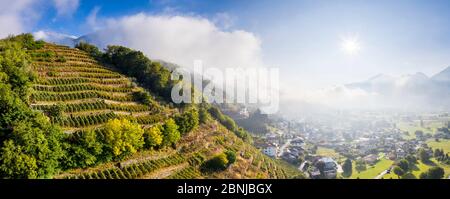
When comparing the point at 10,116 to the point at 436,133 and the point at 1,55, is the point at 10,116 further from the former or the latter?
the point at 436,133

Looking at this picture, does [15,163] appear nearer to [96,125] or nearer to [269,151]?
[96,125]

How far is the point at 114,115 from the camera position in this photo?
3409 cm

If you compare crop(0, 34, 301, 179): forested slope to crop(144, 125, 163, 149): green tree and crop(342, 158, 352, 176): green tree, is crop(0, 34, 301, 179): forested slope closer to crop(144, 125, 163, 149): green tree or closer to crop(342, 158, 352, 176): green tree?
crop(144, 125, 163, 149): green tree

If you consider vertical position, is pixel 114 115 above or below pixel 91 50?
below

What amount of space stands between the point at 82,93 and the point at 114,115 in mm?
4583

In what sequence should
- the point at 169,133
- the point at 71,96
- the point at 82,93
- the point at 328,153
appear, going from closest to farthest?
the point at 71,96 → the point at 169,133 → the point at 82,93 → the point at 328,153

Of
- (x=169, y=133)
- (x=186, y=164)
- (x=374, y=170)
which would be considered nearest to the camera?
(x=169, y=133)

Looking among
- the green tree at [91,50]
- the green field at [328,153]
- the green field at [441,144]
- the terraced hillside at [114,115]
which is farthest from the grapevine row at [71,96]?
the green field at [441,144]

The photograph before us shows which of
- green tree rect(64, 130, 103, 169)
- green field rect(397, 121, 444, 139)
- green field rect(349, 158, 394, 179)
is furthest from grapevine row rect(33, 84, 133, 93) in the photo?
green field rect(397, 121, 444, 139)

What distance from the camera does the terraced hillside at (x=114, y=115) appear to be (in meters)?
29.4

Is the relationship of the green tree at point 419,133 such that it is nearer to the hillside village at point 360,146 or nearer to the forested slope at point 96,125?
the hillside village at point 360,146

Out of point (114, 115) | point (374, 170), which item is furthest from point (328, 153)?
point (114, 115)

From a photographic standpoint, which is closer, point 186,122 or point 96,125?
point 96,125
